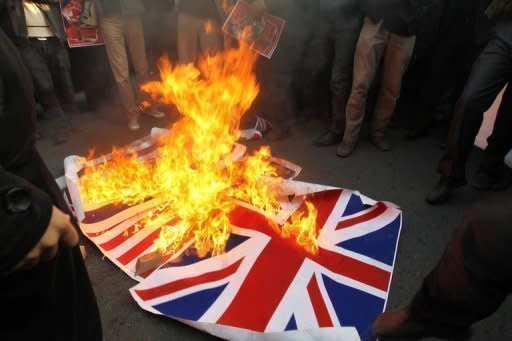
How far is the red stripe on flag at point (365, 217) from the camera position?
287 cm

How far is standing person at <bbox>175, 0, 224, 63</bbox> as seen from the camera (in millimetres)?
4617

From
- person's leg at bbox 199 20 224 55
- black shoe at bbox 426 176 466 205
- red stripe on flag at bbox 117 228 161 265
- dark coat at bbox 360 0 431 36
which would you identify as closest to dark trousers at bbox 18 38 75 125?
person's leg at bbox 199 20 224 55

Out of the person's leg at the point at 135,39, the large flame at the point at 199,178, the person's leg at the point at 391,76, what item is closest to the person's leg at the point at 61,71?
the person's leg at the point at 135,39

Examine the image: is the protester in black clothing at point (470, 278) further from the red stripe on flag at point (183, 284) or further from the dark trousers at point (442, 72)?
the dark trousers at point (442, 72)

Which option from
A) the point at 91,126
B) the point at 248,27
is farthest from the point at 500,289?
the point at 91,126

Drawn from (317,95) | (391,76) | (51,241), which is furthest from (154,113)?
(51,241)

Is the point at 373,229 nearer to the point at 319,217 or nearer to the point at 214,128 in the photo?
the point at 319,217

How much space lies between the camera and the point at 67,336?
128 centimetres

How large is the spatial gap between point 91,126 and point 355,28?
3599 mm

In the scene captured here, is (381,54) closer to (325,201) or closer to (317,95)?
(317,95)

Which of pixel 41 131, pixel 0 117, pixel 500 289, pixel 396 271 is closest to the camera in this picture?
pixel 0 117

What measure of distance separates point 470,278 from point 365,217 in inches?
65.9

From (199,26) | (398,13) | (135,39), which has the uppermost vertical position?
(398,13)

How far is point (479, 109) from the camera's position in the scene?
9.61 ft
